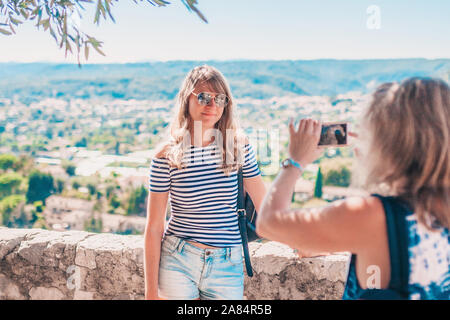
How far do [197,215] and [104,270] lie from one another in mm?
932

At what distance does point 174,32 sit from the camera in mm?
58500

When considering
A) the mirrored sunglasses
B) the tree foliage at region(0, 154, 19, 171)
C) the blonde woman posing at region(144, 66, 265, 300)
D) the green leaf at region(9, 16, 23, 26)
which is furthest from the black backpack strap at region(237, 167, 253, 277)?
the tree foliage at region(0, 154, 19, 171)

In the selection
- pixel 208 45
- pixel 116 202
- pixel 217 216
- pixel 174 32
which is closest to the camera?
pixel 217 216

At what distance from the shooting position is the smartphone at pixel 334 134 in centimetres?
97

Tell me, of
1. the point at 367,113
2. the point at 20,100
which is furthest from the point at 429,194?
the point at 20,100

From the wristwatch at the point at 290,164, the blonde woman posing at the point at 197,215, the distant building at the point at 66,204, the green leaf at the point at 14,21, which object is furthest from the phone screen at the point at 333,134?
the distant building at the point at 66,204

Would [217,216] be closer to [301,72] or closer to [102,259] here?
[102,259]

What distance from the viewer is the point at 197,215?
1.35m

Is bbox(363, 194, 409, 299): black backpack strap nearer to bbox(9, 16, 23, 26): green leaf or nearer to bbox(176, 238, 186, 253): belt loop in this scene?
bbox(176, 238, 186, 253): belt loop

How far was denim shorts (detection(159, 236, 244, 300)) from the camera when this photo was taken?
131 centimetres

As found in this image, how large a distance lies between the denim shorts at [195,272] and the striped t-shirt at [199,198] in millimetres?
39

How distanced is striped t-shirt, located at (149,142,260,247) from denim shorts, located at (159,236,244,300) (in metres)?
0.04

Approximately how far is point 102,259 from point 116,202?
33.3 meters

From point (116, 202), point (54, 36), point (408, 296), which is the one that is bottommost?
point (116, 202)
